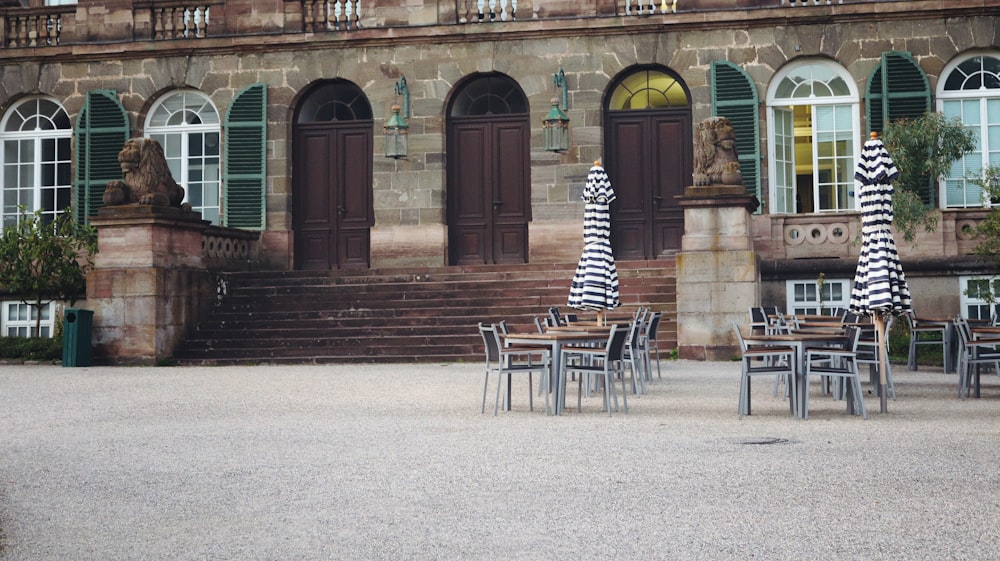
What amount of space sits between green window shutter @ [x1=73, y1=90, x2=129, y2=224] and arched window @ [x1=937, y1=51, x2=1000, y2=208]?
46.6 feet

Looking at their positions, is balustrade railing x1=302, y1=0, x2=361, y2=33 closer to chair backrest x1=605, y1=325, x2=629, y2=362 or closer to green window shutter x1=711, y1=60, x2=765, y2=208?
green window shutter x1=711, y1=60, x2=765, y2=208

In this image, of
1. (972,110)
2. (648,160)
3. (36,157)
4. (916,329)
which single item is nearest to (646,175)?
(648,160)

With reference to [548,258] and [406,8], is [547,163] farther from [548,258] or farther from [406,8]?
[406,8]

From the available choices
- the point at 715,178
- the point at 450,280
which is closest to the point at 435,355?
the point at 450,280

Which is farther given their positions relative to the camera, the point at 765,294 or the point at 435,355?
the point at 765,294

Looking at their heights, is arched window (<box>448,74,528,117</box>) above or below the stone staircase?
above

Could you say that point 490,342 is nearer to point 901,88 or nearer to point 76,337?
point 76,337

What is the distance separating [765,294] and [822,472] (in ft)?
46.9

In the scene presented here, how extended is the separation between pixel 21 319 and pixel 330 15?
24.7 ft

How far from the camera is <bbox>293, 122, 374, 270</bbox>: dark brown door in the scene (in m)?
24.2

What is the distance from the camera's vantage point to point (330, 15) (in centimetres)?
2411

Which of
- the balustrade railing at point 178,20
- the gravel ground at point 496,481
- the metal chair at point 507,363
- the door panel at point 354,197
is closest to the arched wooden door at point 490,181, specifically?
the door panel at point 354,197

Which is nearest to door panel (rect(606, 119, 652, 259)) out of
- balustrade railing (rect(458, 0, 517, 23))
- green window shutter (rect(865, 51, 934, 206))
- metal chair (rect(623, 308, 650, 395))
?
balustrade railing (rect(458, 0, 517, 23))

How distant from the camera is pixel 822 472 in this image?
7562 millimetres
